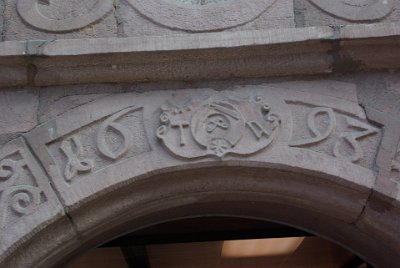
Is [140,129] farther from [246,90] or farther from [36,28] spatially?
[36,28]

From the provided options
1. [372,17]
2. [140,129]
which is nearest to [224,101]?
[140,129]

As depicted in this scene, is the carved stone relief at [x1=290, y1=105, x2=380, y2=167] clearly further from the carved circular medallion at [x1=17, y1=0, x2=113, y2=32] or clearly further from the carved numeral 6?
the carved circular medallion at [x1=17, y1=0, x2=113, y2=32]

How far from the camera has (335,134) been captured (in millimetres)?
2047

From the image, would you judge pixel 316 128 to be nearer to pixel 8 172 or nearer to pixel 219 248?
pixel 8 172

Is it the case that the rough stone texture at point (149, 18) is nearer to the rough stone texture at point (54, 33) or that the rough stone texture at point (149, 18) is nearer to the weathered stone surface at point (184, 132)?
the rough stone texture at point (54, 33)

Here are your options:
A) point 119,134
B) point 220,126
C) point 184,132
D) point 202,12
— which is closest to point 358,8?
point 202,12

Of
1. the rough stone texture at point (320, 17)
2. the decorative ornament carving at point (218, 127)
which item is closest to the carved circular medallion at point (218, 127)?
the decorative ornament carving at point (218, 127)

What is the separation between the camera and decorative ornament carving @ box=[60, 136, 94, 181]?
6.50ft

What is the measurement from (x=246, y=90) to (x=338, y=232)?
66cm

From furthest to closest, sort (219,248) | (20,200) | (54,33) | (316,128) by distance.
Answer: (219,248) → (54,33) → (316,128) → (20,200)

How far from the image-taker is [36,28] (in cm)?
219

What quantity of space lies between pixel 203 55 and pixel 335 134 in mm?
543

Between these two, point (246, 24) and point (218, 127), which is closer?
point (218, 127)

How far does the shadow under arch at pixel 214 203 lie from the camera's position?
1995 millimetres
